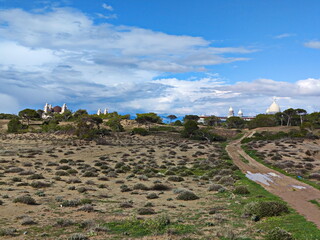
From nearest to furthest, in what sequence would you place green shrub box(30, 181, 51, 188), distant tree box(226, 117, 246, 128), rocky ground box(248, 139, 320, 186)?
green shrub box(30, 181, 51, 188), rocky ground box(248, 139, 320, 186), distant tree box(226, 117, 246, 128)

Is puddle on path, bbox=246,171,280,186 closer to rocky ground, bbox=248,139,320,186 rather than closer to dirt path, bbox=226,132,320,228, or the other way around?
dirt path, bbox=226,132,320,228

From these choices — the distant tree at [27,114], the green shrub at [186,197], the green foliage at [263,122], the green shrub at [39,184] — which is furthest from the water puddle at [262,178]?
the distant tree at [27,114]

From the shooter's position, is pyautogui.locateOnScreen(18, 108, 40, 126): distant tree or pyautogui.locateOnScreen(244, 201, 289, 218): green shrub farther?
pyautogui.locateOnScreen(18, 108, 40, 126): distant tree

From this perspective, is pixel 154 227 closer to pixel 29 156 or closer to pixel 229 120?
pixel 29 156

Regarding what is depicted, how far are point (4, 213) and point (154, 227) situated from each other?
27.6ft

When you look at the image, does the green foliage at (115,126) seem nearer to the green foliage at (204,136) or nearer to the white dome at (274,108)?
the green foliage at (204,136)

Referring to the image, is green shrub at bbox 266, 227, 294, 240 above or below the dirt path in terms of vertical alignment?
above

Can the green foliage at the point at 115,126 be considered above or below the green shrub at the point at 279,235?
above

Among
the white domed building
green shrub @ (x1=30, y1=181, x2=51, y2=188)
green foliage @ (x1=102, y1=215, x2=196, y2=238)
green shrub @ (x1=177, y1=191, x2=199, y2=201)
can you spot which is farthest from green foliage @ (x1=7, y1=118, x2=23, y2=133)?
the white domed building

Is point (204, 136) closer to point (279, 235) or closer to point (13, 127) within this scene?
point (13, 127)

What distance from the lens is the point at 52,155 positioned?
43.8m

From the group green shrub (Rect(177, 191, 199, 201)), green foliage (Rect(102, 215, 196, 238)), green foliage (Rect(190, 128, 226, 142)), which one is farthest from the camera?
green foliage (Rect(190, 128, 226, 142))

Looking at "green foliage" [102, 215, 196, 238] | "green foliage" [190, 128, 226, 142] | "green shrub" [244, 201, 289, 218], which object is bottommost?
"green foliage" [102, 215, 196, 238]

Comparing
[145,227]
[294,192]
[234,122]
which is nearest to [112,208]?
[145,227]
